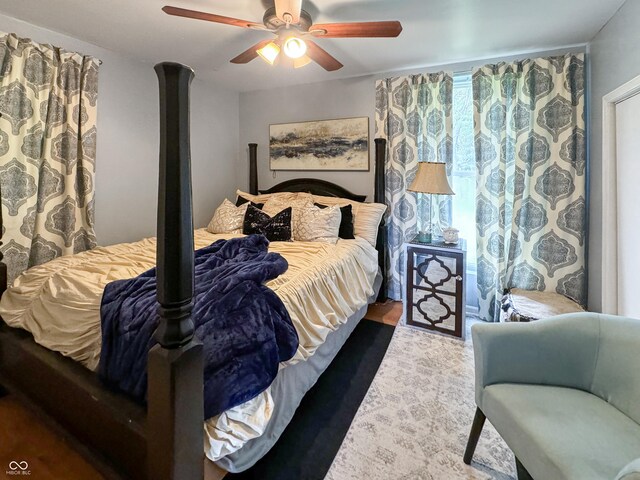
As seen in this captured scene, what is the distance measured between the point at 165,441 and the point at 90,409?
54 centimetres

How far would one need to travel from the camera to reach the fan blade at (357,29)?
1721 mm

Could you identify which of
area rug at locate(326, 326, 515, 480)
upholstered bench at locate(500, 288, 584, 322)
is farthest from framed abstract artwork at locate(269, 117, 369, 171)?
area rug at locate(326, 326, 515, 480)

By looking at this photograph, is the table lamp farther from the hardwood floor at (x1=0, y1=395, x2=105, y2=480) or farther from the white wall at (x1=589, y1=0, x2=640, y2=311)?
the hardwood floor at (x1=0, y1=395, x2=105, y2=480)

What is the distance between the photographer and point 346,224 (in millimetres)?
2969

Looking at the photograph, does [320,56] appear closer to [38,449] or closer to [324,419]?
[324,419]

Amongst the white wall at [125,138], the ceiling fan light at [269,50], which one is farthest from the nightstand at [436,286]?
the white wall at [125,138]

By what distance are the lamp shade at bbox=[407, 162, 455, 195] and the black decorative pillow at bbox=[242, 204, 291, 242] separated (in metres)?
1.25

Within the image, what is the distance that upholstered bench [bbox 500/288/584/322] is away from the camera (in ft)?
7.23

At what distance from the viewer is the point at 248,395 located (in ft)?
3.72

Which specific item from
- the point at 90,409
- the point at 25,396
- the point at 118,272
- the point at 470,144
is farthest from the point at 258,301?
the point at 470,144

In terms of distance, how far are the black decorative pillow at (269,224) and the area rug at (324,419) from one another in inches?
45.0

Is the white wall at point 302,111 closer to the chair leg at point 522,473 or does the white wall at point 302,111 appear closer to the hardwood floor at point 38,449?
the chair leg at point 522,473

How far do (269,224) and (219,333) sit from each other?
5.92 ft

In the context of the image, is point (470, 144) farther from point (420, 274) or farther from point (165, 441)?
point (165, 441)
